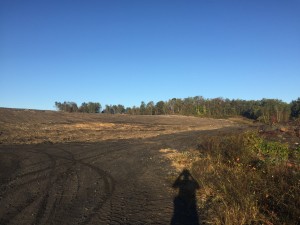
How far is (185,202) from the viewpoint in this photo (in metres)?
9.27

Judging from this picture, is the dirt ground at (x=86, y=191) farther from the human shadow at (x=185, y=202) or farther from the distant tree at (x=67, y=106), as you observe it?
the distant tree at (x=67, y=106)

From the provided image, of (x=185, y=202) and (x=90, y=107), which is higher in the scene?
(x=90, y=107)

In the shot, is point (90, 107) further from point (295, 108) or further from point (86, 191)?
point (86, 191)

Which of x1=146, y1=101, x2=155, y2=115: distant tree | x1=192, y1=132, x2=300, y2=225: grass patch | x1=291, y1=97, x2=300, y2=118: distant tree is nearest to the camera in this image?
x1=192, y1=132, x2=300, y2=225: grass patch

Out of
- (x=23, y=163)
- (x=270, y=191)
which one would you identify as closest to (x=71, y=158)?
(x=23, y=163)

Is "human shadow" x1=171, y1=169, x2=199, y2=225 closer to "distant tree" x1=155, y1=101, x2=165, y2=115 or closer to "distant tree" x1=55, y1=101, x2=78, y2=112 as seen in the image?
"distant tree" x1=155, y1=101, x2=165, y2=115

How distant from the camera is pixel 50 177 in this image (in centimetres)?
1222

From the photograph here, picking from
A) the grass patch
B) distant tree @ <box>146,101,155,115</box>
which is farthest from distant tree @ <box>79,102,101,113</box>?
the grass patch

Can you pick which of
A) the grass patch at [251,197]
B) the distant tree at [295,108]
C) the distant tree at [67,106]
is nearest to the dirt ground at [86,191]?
the grass patch at [251,197]

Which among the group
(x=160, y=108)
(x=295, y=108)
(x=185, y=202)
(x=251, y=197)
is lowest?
(x=185, y=202)

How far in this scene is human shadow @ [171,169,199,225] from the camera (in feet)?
25.4

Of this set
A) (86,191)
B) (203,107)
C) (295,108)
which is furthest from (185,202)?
(203,107)

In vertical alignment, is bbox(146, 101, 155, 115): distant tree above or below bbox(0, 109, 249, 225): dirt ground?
above

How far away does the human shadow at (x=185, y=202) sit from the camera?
7.76m
